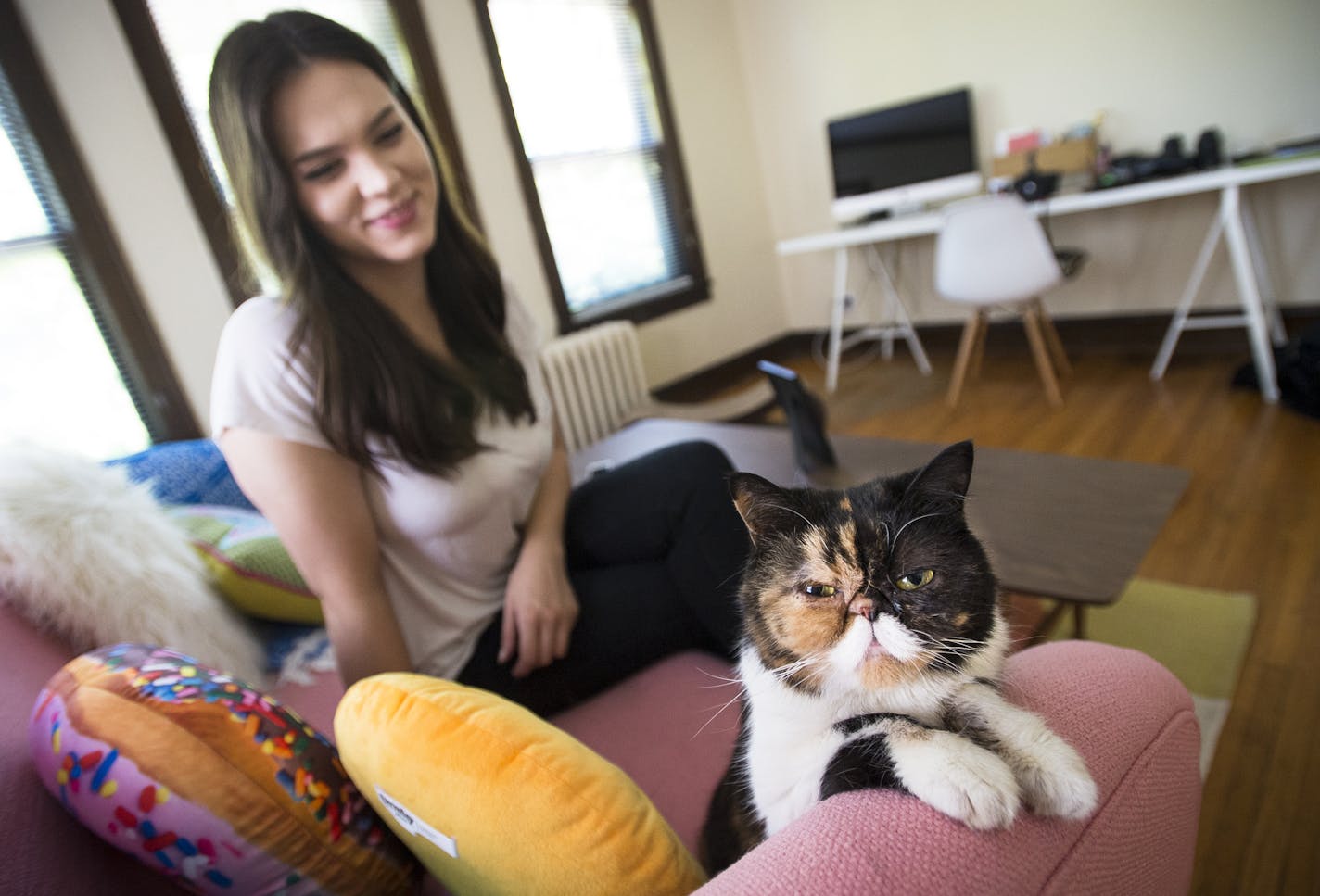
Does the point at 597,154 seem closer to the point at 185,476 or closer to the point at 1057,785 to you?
the point at 185,476

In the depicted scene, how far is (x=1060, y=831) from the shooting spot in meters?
0.37

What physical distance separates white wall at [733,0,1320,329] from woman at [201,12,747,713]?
3.08 meters

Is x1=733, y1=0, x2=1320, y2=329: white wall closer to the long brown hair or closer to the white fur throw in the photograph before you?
the long brown hair

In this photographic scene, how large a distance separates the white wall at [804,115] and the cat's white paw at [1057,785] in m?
2.46

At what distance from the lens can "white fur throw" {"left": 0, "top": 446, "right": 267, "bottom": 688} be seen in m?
0.78

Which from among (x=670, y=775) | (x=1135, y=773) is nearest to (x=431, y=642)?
(x=670, y=775)

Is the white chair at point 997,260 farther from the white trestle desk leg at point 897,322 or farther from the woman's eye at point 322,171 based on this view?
the woman's eye at point 322,171

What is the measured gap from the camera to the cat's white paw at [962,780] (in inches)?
14.1

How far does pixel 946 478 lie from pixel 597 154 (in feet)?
11.1

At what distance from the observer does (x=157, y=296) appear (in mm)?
2055

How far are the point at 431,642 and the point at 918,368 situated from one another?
324 cm

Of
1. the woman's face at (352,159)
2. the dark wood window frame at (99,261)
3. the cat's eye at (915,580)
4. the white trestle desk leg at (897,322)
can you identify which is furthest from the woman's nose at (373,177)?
the white trestle desk leg at (897,322)

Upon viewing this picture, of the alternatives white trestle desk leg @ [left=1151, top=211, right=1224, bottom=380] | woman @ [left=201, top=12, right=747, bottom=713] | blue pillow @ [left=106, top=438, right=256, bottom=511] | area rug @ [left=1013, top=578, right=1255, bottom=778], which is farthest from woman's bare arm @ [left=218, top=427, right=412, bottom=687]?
white trestle desk leg @ [left=1151, top=211, right=1224, bottom=380]

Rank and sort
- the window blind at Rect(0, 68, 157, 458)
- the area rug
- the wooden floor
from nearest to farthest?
the wooden floor
the area rug
the window blind at Rect(0, 68, 157, 458)
